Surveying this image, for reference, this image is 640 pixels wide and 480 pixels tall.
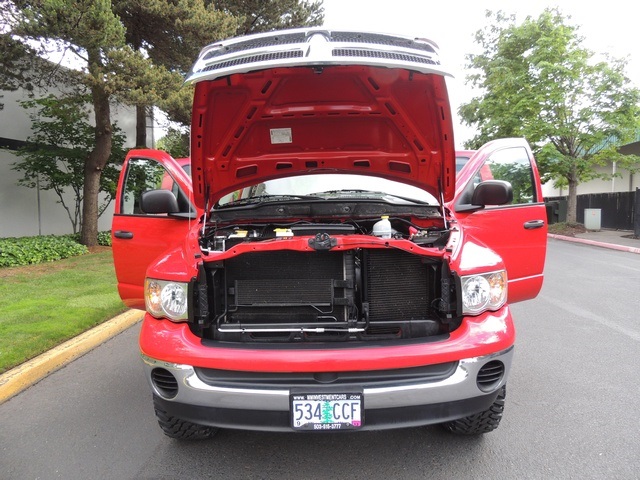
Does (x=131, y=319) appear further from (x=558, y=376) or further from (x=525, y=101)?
(x=525, y=101)

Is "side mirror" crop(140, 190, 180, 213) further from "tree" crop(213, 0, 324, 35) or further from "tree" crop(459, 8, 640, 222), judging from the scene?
"tree" crop(459, 8, 640, 222)

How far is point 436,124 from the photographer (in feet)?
10.5

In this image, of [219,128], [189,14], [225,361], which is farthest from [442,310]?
[189,14]

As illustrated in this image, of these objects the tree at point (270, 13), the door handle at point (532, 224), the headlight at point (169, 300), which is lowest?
the headlight at point (169, 300)

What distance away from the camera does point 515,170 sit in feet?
15.5

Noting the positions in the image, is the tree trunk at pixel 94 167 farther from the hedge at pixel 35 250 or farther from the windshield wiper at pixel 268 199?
the windshield wiper at pixel 268 199

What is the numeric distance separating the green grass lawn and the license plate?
311 cm

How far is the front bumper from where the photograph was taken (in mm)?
2246

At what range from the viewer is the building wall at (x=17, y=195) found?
12469 mm

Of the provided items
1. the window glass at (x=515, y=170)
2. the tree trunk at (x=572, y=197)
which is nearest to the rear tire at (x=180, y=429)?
the window glass at (x=515, y=170)

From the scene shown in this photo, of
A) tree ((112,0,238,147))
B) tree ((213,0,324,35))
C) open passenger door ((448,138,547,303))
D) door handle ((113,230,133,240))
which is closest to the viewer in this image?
open passenger door ((448,138,547,303))

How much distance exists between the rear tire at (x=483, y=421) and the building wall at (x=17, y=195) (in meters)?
13.3

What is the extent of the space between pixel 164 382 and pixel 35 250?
9733 mm

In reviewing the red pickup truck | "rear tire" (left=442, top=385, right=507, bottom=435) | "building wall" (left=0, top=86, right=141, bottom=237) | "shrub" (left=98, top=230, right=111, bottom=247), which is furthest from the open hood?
"shrub" (left=98, top=230, right=111, bottom=247)
